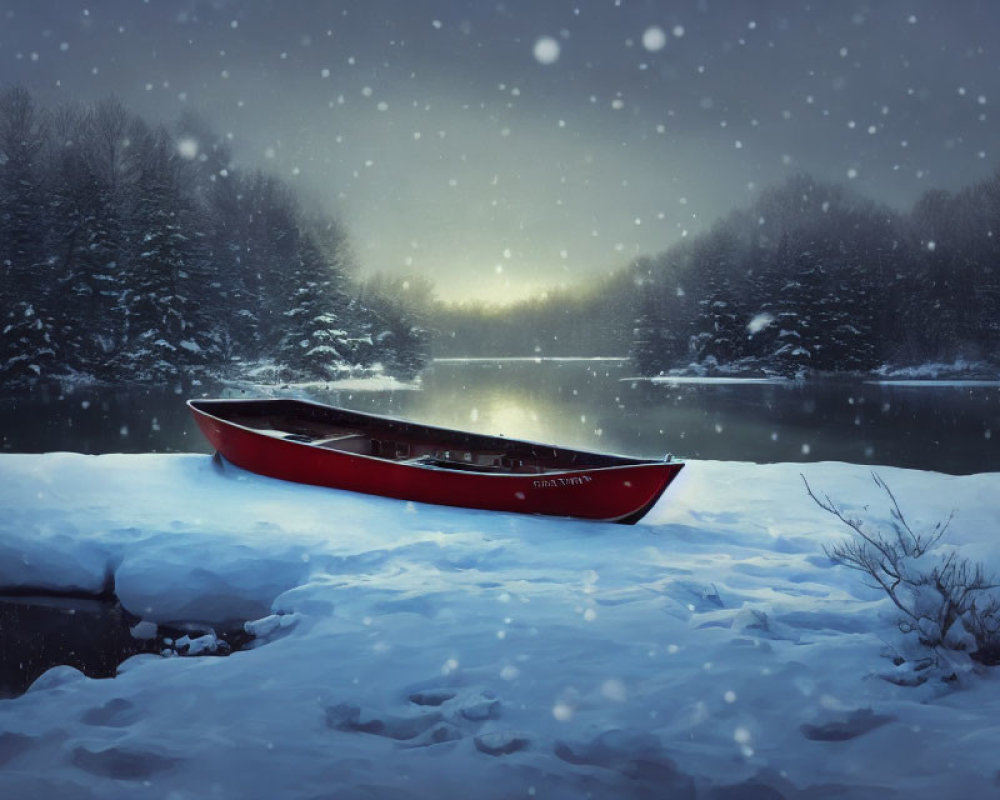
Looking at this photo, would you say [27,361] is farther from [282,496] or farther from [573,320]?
[573,320]

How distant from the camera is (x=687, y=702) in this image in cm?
384

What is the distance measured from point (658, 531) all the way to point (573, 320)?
432ft

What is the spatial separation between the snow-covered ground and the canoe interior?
5.19 feet

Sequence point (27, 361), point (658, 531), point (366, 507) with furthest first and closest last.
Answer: point (27, 361) → point (366, 507) → point (658, 531)

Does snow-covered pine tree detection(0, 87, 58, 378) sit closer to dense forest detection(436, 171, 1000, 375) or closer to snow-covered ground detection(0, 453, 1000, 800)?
snow-covered ground detection(0, 453, 1000, 800)

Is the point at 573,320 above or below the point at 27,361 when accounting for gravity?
above

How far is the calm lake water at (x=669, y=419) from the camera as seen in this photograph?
19.0 meters

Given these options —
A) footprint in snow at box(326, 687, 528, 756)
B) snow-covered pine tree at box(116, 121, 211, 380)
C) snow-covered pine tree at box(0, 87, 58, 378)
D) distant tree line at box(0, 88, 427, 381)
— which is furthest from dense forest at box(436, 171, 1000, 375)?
footprint in snow at box(326, 687, 528, 756)

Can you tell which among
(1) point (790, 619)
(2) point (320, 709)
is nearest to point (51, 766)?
(2) point (320, 709)

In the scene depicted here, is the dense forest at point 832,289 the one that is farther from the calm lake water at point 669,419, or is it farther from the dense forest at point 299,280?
the calm lake water at point 669,419

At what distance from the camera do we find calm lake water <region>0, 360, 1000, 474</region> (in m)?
19.0

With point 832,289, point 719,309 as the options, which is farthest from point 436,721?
point 832,289

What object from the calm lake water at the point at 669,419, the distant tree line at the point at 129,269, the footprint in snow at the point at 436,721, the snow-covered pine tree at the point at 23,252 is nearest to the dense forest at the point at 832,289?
the calm lake water at the point at 669,419

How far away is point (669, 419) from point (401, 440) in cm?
1829
